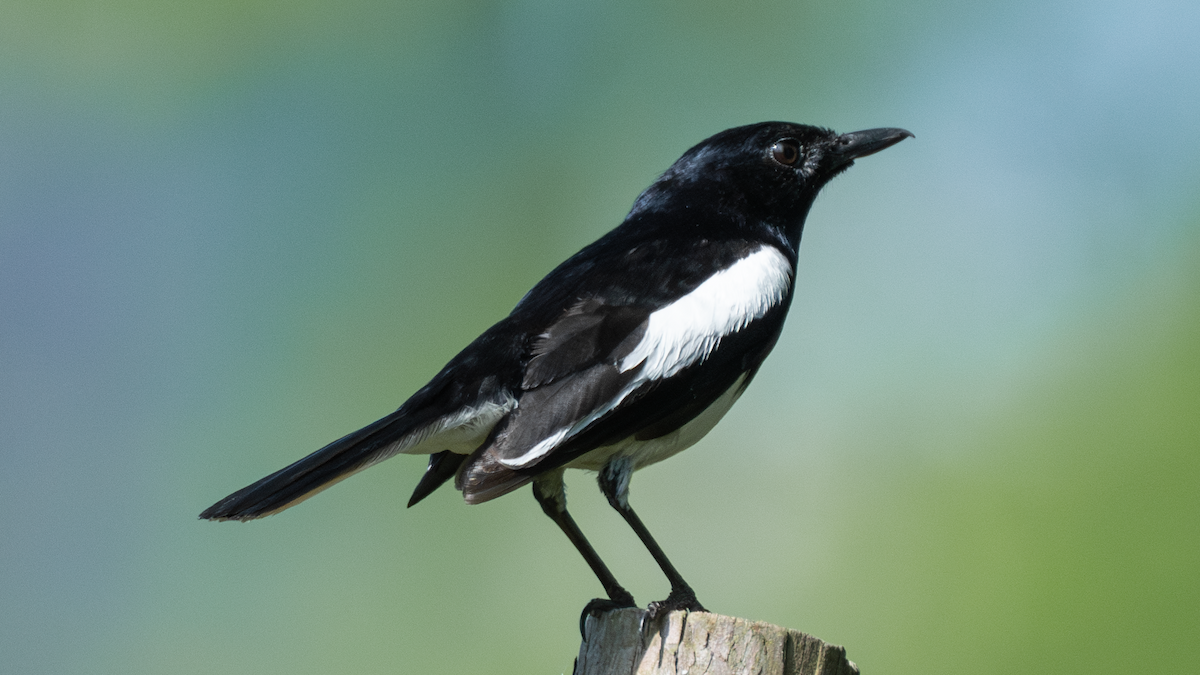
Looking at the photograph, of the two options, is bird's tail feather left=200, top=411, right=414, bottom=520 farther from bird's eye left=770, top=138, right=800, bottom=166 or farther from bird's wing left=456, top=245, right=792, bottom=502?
bird's eye left=770, top=138, right=800, bottom=166

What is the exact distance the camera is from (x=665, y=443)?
3043 millimetres

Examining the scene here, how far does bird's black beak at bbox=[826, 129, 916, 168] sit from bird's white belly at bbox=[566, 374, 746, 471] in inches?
48.4

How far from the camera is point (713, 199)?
3.66 meters

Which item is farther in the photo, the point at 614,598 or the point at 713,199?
the point at 713,199

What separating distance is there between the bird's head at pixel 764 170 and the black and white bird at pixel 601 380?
0.17 m

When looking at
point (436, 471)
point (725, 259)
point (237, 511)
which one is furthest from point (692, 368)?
point (237, 511)

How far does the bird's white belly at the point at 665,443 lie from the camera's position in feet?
9.75

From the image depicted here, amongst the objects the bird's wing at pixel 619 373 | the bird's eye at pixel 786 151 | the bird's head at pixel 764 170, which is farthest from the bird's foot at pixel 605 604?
the bird's eye at pixel 786 151

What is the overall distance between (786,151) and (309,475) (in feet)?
7.13

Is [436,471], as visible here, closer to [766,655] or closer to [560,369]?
[560,369]

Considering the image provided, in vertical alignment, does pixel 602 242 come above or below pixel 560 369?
above

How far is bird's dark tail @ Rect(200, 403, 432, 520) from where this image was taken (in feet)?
8.45

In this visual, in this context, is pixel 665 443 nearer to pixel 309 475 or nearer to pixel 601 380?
pixel 601 380

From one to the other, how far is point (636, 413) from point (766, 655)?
0.75 m
